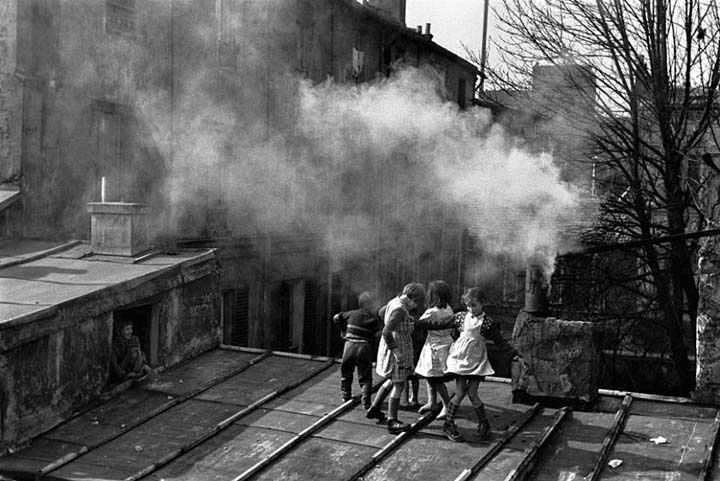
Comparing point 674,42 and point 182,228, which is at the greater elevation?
point 674,42

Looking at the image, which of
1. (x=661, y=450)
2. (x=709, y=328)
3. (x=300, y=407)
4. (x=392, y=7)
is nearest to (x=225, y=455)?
(x=300, y=407)

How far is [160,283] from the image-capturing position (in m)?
11.0

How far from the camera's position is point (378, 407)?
347 inches

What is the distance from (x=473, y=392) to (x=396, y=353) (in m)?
0.98

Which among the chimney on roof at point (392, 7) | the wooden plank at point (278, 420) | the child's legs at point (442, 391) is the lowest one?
the wooden plank at point (278, 420)

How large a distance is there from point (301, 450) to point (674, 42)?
36.8ft

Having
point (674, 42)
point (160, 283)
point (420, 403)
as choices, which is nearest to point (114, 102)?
point (160, 283)

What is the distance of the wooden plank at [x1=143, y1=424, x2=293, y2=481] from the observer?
25.2 ft

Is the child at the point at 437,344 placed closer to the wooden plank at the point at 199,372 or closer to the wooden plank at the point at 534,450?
the wooden plank at the point at 534,450

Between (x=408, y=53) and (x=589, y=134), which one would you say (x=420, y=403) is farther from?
(x=408, y=53)

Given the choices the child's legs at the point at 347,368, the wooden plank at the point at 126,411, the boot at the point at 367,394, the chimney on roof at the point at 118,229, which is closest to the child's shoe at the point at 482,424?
the boot at the point at 367,394

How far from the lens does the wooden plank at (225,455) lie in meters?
7.67

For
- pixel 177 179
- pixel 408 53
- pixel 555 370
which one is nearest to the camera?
pixel 555 370

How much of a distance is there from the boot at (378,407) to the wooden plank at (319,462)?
2.21 feet
